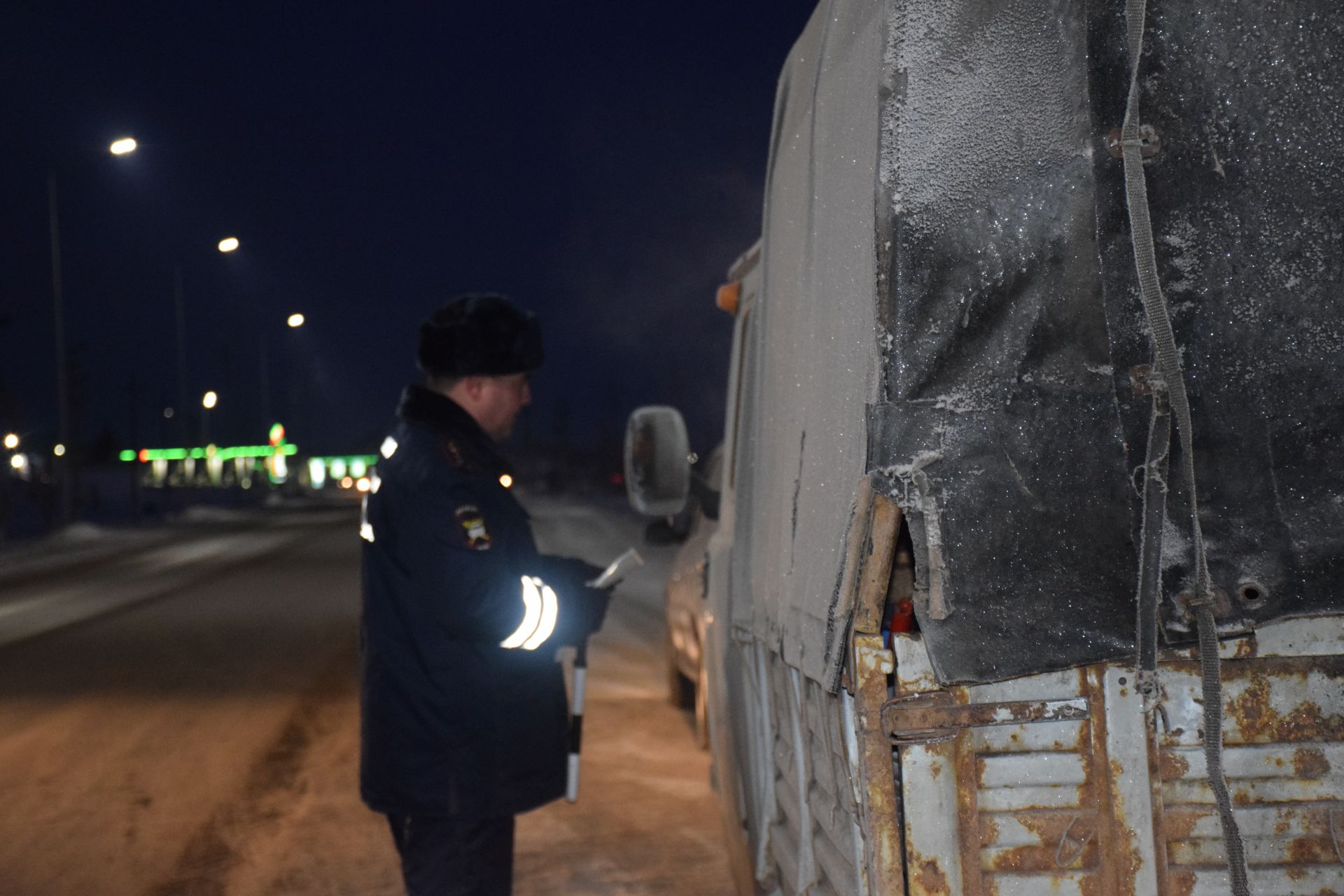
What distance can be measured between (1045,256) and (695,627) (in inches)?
223

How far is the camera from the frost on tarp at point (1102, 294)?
7.80 feet

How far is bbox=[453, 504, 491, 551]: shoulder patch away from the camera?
→ 10.8 ft

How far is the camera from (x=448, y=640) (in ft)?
11.1

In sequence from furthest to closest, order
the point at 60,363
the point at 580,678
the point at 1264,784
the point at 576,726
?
the point at 60,363 → the point at 580,678 → the point at 576,726 → the point at 1264,784

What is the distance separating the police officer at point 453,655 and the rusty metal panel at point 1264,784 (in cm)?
159

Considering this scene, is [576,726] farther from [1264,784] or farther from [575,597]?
[1264,784]

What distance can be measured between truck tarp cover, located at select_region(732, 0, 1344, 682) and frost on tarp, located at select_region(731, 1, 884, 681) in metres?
0.09

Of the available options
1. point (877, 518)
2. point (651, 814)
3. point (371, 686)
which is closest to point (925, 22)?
point (877, 518)

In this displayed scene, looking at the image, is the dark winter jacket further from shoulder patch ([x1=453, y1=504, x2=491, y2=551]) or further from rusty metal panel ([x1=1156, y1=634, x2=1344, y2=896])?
rusty metal panel ([x1=1156, y1=634, x2=1344, y2=896])

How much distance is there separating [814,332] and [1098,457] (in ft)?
2.52

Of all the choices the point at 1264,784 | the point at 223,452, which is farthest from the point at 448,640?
the point at 223,452

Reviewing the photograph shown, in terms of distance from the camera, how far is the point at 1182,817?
2.32 meters

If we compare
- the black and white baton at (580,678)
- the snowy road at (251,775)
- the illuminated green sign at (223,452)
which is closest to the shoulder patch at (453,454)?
the black and white baton at (580,678)

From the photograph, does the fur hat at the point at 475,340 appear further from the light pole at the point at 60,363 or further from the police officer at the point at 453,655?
the light pole at the point at 60,363
